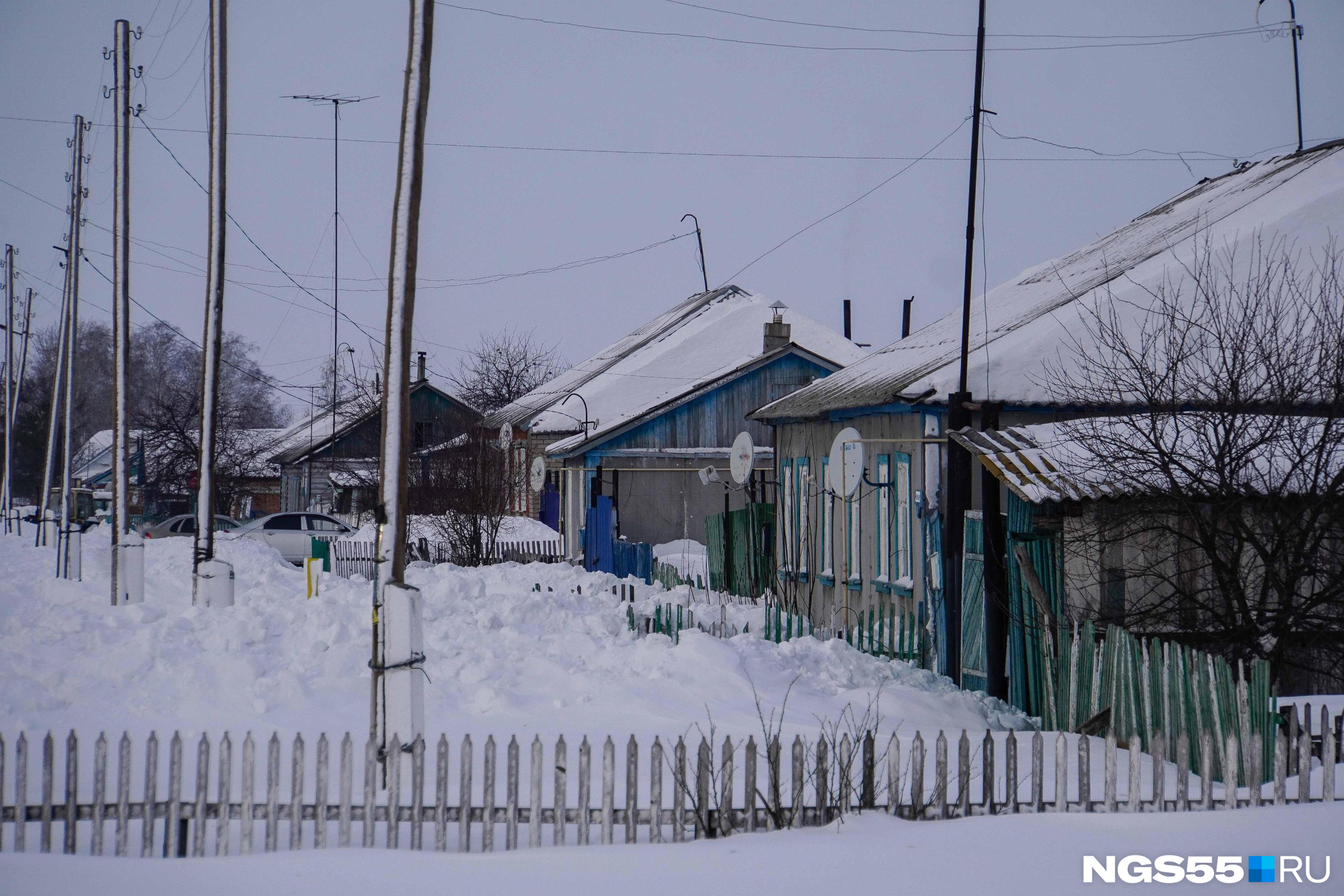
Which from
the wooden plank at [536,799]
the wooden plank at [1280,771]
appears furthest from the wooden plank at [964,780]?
the wooden plank at [536,799]

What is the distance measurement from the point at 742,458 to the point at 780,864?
42.0 ft

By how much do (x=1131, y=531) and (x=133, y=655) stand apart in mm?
8310

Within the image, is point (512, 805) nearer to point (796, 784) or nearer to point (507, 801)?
point (507, 801)

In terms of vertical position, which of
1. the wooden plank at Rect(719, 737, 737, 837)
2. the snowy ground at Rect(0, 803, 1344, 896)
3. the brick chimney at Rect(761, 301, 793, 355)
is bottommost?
the snowy ground at Rect(0, 803, 1344, 896)

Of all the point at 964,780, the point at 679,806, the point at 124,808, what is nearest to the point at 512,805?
the point at 679,806

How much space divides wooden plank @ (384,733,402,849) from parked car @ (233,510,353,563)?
25.6 m

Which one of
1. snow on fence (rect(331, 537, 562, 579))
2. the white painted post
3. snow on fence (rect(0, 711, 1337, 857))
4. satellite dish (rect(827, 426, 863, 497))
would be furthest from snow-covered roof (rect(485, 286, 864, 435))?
snow on fence (rect(0, 711, 1337, 857))

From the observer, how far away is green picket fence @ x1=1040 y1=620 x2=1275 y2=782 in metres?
7.23

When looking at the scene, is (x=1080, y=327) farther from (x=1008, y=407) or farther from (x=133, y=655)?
(x=133, y=655)

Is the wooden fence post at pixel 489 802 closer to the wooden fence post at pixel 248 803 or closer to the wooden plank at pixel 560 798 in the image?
the wooden plank at pixel 560 798

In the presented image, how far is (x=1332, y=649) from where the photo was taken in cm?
853

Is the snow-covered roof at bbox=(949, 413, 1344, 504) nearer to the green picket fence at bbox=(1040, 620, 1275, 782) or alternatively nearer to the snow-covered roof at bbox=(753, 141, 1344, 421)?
the green picket fence at bbox=(1040, 620, 1275, 782)

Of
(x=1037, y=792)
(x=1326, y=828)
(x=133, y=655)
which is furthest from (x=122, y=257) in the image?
(x=1326, y=828)

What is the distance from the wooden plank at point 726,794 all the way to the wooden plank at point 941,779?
3.63 feet
